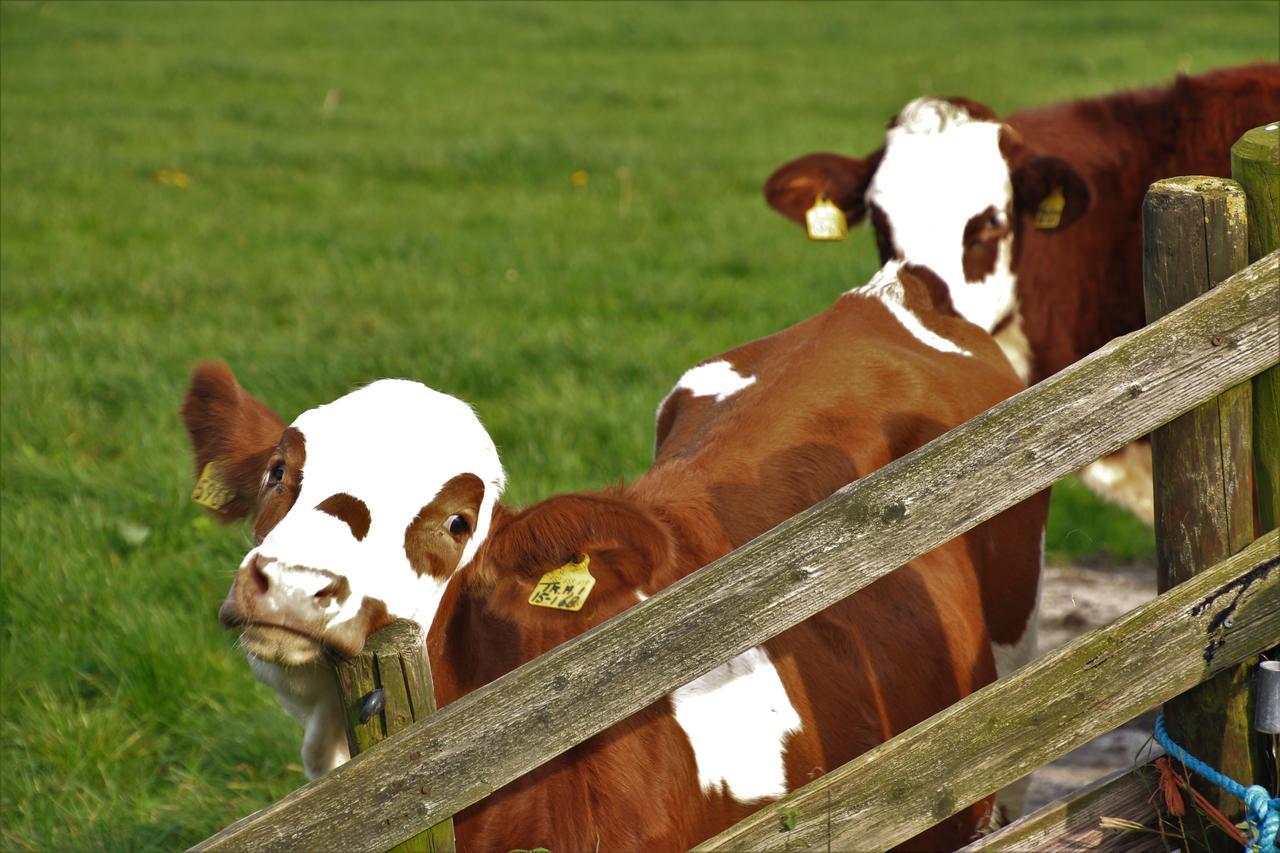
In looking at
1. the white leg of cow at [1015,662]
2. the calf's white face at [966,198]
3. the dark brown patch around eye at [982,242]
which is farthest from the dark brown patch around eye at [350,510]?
the dark brown patch around eye at [982,242]

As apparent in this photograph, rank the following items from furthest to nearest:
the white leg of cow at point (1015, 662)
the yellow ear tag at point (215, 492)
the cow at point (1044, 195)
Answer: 1. the cow at point (1044, 195)
2. the white leg of cow at point (1015, 662)
3. the yellow ear tag at point (215, 492)

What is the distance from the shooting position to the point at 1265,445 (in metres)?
2.25

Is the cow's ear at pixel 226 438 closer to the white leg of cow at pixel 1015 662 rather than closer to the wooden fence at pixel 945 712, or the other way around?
the wooden fence at pixel 945 712

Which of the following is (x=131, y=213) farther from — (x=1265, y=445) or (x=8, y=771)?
(x=1265, y=445)

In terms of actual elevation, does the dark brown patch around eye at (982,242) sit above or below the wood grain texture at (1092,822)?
above

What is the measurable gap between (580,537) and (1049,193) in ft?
11.4

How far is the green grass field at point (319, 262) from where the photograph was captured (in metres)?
4.27

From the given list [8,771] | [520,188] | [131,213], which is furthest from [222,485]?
[520,188]

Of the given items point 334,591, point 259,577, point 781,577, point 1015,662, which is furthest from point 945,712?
point 1015,662

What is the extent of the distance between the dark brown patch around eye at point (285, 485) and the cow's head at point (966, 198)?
294 cm

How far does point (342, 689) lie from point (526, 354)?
513 centimetres

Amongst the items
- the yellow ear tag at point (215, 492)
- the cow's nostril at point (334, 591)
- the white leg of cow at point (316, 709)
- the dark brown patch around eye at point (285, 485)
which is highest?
the dark brown patch around eye at point (285, 485)

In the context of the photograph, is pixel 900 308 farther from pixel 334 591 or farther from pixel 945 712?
pixel 334 591

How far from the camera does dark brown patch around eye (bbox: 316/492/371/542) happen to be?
244 cm
